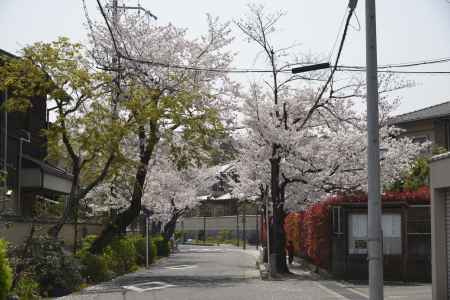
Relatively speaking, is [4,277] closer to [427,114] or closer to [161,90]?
[161,90]

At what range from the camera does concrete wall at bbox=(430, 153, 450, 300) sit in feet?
49.5

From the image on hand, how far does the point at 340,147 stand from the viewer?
27.0 m

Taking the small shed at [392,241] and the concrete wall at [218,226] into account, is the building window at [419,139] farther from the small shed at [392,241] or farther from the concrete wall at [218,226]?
the concrete wall at [218,226]

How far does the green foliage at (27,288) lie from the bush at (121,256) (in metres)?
9.84

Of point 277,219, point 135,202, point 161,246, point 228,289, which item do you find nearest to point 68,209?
point 228,289

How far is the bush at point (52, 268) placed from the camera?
682 inches

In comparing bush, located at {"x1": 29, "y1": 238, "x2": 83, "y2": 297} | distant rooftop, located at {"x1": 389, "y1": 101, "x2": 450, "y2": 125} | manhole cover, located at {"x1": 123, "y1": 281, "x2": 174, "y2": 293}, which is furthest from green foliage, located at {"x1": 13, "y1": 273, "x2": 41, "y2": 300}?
distant rooftop, located at {"x1": 389, "y1": 101, "x2": 450, "y2": 125}

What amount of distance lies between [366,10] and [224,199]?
65.7 meters

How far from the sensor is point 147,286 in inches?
835

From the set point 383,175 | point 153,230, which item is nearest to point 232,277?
point 383,175

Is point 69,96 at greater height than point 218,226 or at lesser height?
greater

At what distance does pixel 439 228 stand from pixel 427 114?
30.4m

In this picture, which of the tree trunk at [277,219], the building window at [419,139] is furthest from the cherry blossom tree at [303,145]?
the building window at [419,139]

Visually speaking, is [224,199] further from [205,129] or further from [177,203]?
[205,129]
